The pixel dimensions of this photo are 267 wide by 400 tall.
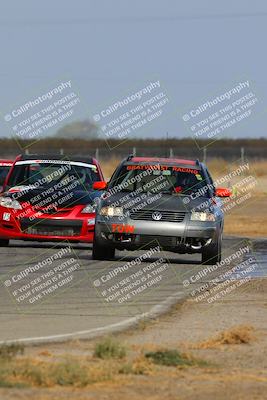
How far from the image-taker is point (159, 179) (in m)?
20.5

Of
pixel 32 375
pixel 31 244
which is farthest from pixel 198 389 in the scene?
pixel 31 244

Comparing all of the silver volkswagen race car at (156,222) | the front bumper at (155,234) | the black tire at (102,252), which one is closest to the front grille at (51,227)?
the silver volkswagen race car at (156,222)

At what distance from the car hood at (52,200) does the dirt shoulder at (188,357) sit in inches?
312

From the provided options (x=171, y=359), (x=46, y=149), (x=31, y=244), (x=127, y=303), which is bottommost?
(x=46, y=149)

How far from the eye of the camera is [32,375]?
9.23m

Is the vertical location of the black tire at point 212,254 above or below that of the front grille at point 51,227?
below

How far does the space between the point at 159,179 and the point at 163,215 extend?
1.03 metres

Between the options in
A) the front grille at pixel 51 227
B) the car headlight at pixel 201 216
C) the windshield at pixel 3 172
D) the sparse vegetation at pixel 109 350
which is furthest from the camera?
the windshield at pixel 3 172

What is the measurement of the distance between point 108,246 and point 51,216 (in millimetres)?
2221

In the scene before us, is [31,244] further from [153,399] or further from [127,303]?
[153,399]

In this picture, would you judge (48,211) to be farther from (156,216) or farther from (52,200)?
(156,216)

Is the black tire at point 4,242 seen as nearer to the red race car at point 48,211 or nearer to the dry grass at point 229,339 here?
the red race car at point 48,211

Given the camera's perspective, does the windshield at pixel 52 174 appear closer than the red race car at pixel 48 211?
No

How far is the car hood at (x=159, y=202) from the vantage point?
64.6ft
